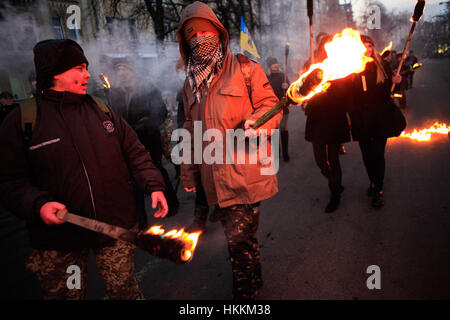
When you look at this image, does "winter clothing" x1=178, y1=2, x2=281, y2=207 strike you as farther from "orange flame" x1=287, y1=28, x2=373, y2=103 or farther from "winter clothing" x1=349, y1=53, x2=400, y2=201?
"winter clothing" x1=349, y1=53, x2=400, y2=201

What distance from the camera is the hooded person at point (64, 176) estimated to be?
5.48 feet

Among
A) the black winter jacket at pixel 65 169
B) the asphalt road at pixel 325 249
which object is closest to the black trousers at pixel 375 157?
the asphalt road at pixel 325 249

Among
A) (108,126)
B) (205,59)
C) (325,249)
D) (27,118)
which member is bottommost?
(325,249)

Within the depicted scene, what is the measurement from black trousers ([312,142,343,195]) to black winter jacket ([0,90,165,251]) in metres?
2.48

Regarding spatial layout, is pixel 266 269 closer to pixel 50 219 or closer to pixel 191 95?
pixel 191 95

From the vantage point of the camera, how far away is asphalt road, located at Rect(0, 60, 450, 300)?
2.54 m

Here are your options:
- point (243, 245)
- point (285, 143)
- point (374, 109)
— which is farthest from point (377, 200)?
point (285, 143)

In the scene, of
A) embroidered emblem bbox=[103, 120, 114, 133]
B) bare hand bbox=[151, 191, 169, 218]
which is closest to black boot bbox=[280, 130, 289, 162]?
bare hand bbox=[151, 191, 169, 218]

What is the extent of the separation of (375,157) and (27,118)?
3.70 m

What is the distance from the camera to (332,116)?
3539 mm

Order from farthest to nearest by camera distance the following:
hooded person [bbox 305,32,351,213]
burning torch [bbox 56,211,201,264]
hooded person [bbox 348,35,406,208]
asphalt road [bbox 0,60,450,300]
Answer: hooded person [bbox 305,32,351,213] < hooded person [bbox 348,35,406,208] < asphalt road [bbox 0,60,450,300] < burning torch [bbox 56,211,201,264]

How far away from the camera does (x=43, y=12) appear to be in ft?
18.4

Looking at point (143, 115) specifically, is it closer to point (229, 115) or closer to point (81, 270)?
point (229, 115)

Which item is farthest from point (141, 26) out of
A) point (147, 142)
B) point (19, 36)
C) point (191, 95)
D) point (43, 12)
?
point (191, 95)
